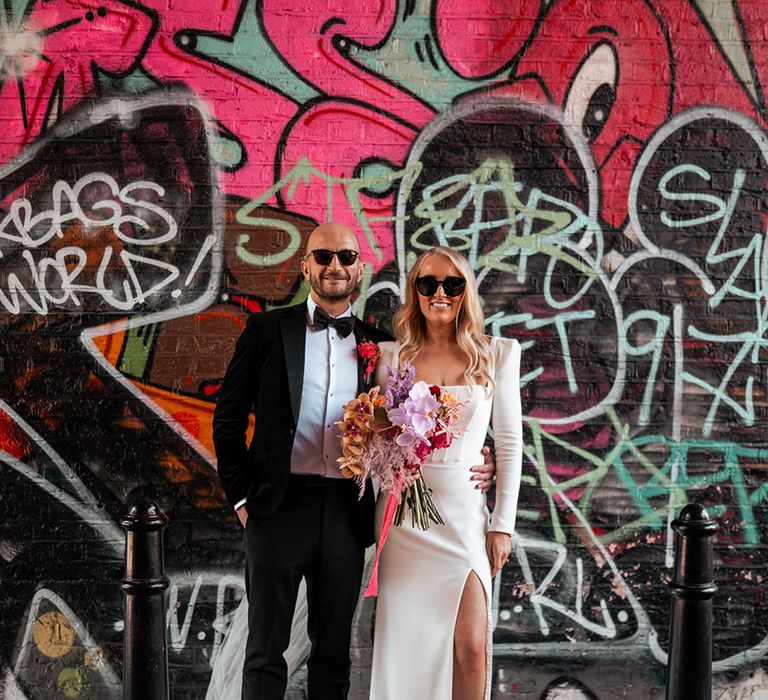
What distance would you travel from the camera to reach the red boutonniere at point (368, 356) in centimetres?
324

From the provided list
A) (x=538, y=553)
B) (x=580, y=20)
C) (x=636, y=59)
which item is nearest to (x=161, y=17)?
(x=580, y=20)

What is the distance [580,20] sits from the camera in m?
4.26

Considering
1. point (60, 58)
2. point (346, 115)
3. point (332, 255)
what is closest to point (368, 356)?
point (332, 255)

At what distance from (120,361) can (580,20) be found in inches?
105

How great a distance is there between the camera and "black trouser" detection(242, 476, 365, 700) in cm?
318

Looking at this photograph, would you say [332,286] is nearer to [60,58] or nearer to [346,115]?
[346,115]

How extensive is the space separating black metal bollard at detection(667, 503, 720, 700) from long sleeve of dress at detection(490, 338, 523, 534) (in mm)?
614

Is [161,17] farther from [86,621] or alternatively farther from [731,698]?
→ [731,698]

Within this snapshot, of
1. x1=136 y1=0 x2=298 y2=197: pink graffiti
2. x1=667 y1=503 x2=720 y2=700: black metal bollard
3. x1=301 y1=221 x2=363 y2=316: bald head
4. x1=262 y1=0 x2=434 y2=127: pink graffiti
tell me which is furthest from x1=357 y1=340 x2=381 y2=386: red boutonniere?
x1=262 y1=0 x2=434 y2=127: pink graffiti

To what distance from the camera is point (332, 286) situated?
326 centimetres

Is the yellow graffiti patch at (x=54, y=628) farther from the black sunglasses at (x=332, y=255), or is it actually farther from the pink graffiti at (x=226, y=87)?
the black sunglasses at (x=332, y=255)

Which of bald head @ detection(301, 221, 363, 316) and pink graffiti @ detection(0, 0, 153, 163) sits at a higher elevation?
pink graffiti @ detection(0, 0, 153, 163)

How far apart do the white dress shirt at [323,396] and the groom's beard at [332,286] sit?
8 centimetres

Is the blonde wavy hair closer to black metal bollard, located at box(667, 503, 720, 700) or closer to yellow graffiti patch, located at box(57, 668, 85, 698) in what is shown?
black metal bollard, located at box(667, 503, 720, 700)
